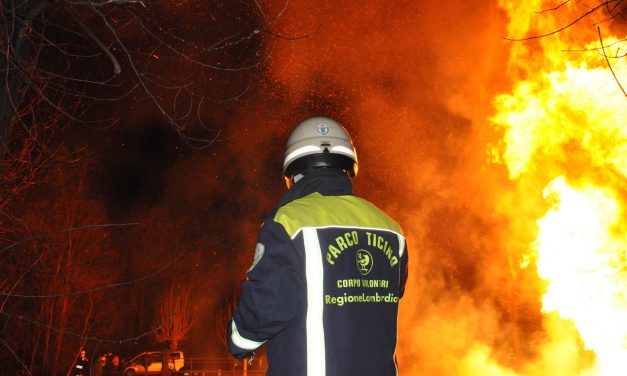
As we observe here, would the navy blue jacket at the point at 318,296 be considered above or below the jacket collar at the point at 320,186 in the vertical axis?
below

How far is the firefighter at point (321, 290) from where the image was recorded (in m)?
2.27

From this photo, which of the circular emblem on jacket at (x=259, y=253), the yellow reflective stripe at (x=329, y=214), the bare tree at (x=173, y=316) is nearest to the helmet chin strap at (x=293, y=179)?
the yellow reflective stripe at (x=329, y=214)

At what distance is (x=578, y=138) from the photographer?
10742 millimetres

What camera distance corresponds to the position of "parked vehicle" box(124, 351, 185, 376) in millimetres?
23591

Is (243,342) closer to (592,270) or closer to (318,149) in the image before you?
(318,149)

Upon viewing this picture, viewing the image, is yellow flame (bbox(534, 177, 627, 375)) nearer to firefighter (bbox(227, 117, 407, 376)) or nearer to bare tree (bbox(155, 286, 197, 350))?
firefighter (bbox(227, 117, 407, 376))

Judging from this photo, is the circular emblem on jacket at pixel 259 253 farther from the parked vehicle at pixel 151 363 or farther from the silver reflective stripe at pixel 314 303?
the parked vehicle at pixel 151 363

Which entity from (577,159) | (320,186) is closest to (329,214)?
(320,186)

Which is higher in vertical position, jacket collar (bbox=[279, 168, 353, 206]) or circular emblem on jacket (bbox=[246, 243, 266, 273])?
jacket collar (bbox=[279, 168, 353, 206])

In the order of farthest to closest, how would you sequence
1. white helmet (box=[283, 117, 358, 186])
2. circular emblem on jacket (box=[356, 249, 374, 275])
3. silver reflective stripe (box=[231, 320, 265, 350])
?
white helmet (box=[283, 117, 358, 186])
circular emblem on jacket (box=[356, 249, 374, 275])
silver reflective stripe (box=[231, 320, 265, 350])

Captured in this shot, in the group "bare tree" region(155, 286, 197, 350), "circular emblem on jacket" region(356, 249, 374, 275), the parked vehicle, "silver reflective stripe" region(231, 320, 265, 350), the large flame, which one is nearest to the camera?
"silver reflective stripe" region(231, 320, 265, 350)

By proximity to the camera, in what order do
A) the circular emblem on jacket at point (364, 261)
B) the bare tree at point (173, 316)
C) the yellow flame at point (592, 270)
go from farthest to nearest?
the bare tree at point (173, 316)
the yellow flame at point (592, 270)
the circular emblem on jacket at point (364, 261)

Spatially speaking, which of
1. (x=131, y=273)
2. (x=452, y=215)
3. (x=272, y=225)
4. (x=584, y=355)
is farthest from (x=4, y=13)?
(x=131, y=273)

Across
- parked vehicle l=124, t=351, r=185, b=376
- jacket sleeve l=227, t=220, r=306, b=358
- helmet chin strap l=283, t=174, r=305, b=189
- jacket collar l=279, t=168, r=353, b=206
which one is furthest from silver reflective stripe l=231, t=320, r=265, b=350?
parked vehicle l=124, t=351, r=185, b=376
